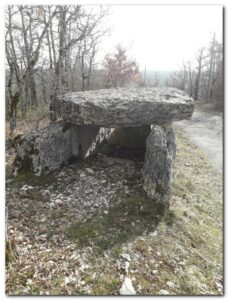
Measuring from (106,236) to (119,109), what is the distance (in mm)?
3019

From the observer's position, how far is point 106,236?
4.84m

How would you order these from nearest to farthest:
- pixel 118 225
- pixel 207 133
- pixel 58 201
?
pixel 118 225 → pixel 58 201 → pixel 207 133

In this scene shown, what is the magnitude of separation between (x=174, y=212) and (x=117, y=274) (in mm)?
2057

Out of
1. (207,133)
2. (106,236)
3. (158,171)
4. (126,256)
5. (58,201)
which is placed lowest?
(126,256)

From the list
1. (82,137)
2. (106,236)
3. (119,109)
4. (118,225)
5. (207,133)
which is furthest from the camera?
(207,133)

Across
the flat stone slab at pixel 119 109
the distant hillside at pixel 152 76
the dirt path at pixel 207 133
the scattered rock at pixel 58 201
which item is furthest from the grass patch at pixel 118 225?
the distant hillside at pixel 152 76

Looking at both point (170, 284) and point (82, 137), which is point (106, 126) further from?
point (170, 284)

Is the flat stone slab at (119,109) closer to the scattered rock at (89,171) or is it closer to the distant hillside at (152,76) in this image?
the scattered rock at (89,171)

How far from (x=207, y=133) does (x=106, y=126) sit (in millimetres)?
9349

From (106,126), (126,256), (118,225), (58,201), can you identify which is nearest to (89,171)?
(106,126)

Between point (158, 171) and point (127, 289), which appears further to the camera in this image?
point (158, 171)

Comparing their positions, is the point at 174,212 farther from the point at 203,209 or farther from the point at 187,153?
the point at 187,153

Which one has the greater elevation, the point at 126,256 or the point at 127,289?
the point at 126,256

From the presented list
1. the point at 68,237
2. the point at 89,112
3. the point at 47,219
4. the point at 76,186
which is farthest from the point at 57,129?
the point at 68,237
